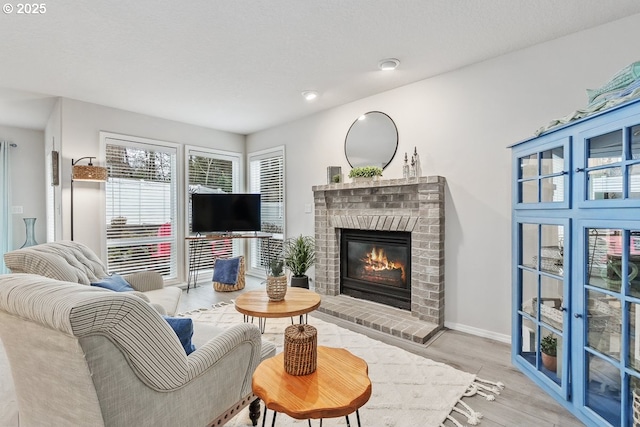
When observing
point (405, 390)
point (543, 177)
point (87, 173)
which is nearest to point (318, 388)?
point (405, 390)

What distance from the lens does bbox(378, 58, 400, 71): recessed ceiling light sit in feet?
9.26

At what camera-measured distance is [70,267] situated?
2.13 meters

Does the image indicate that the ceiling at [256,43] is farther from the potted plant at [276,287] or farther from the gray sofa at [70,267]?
the potted plant at [276,287]

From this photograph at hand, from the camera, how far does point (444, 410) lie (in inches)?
71.9

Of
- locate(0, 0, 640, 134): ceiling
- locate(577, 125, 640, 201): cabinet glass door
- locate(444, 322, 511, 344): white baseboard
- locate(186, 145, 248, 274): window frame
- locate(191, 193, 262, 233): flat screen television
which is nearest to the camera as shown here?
locate(577, 125, 640, 201): cabinet glass door

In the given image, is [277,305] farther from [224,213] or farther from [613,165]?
[224,213]

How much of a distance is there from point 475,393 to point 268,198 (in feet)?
13.3

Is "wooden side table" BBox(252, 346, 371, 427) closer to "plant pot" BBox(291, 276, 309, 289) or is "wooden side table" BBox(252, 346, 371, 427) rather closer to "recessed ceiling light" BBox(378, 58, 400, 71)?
"recessed ceiling light" BBox(378, 58, 400, 71)

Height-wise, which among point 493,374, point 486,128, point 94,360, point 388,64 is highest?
point 388,64

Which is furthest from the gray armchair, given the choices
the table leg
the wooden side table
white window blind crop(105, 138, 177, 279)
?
white window blind crop(105, 138, 177, 279)

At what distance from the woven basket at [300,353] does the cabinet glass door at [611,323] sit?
5.10 ft

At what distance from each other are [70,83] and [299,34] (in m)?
2.69

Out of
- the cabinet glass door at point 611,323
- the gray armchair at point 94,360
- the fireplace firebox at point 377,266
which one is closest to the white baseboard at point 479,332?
the fireplace firebox at point 377,266

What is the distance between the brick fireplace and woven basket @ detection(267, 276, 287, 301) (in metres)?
1.48
